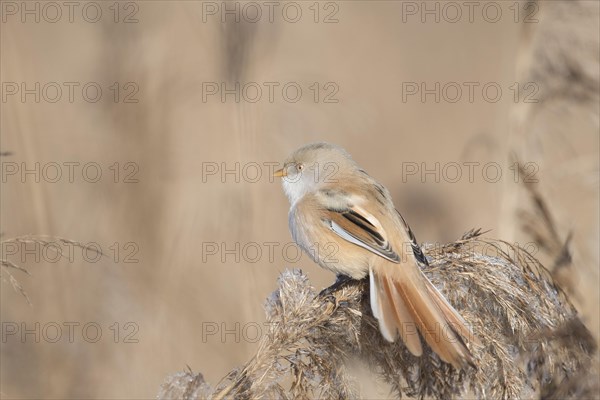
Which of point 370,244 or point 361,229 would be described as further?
point 361,229

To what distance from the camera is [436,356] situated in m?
2.64

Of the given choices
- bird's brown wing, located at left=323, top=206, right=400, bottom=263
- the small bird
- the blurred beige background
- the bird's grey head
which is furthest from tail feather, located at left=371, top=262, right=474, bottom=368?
the bird's grey head

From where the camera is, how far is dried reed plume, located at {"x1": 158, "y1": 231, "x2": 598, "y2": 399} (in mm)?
2273

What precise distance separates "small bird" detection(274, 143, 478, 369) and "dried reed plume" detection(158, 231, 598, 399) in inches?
3.4

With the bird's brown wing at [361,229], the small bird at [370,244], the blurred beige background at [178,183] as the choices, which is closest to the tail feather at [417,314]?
the small bird at [370,244]

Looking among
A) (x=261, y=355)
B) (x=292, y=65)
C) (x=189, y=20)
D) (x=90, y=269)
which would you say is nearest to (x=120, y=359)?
(x=90, y=269)

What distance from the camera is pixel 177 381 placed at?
216 centimetres

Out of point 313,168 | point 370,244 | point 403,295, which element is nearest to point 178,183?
point 313,168

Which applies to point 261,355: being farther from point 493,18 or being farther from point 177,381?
point 493,18

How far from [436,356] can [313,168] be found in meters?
1.65

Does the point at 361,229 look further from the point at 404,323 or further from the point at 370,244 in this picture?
the point at 404,323

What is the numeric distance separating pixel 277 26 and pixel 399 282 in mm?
1849

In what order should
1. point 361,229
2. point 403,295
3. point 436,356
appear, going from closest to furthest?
point 436,356 → point 403,295 → point 361,229

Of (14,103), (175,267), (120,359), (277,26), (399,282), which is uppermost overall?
(277,26)
